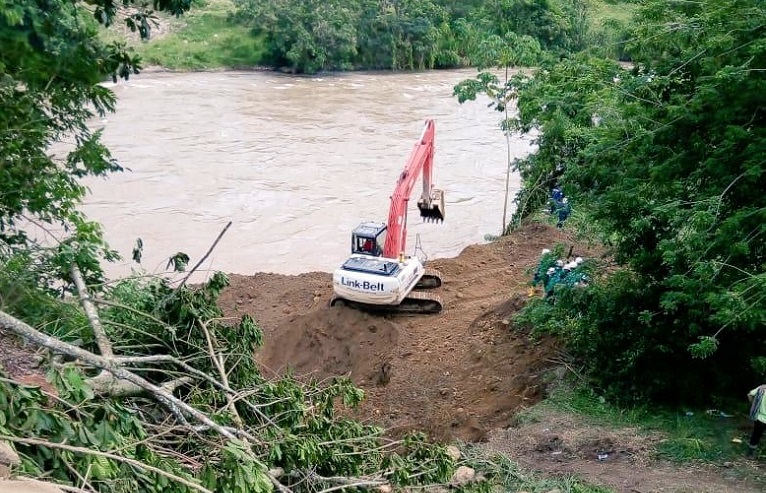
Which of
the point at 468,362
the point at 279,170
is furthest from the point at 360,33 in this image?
the point at 468,362

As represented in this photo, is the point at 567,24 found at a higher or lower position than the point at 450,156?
higher

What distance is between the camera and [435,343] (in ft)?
46.8

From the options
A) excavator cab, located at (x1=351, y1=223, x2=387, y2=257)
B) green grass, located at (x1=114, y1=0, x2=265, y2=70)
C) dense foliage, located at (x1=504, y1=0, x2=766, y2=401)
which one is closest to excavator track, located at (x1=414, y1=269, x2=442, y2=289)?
excavator cab, located at (x1=351, y1=223, x2=387, y2=257)

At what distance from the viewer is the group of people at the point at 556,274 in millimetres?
11445

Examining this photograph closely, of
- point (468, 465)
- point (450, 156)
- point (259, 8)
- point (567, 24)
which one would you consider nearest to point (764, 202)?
point (468, 465)

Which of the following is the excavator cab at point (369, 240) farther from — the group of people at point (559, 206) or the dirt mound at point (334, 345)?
the group of people at point (559, 206)

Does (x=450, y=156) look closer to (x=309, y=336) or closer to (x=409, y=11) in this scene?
(x=309, y=336)

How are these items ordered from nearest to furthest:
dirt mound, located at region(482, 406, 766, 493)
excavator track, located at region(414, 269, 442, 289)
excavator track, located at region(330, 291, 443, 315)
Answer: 1. dirt mound, located at region(482, 406, 766, 493)
2. excavator track, located at region(330, 291, 443, 315)
3. excavator track, located at region(414, 269, 442, 289)

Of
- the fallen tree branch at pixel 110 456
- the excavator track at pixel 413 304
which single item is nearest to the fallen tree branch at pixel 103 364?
the fallen tree branch at pixel 110 456

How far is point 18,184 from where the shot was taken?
840 cm

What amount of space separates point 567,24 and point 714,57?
25734 millimetres

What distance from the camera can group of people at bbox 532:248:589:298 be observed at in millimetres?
11445

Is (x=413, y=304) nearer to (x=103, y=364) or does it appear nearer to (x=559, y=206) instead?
(x=559, y=206)

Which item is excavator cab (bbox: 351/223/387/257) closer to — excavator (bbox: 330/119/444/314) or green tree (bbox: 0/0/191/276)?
excavator (bbox: 330/119/444/314)
